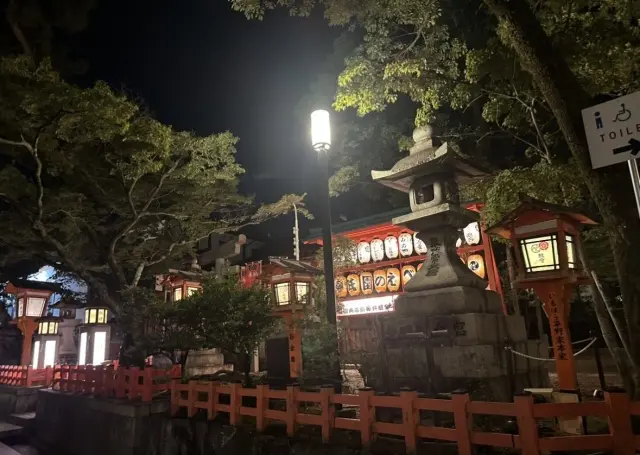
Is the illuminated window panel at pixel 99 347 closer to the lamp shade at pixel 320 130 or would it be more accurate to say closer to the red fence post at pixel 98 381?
the red fence post at pixel 98 381

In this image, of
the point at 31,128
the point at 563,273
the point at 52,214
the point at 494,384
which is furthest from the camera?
the point at 52,214

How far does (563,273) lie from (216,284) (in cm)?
741

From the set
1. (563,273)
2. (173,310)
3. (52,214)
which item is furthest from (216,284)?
(52,214)

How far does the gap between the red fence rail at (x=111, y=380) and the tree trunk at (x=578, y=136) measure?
9.20 m

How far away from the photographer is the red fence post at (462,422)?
16.1 ft

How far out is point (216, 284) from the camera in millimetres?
10531

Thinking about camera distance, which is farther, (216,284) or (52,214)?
(52,214)

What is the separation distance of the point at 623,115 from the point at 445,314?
564cm

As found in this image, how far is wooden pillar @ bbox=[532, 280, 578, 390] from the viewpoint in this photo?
24.4 ft

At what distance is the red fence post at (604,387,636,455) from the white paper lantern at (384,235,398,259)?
52.9ft

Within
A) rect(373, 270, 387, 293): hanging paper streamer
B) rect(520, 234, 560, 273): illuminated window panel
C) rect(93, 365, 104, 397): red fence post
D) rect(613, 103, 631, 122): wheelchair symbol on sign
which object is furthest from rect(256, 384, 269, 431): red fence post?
rect(373, 270, 387, 293): hanging paper streamer

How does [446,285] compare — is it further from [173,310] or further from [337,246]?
[337,246]

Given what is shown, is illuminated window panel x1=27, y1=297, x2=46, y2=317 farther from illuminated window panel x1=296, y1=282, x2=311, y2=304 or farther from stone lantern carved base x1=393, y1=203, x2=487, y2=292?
stone lantern carved base x1=393, y1=203, x2=487, y2=292

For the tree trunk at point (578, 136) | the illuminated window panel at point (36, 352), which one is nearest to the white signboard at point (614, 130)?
the tree trunk at point (578, 136)
